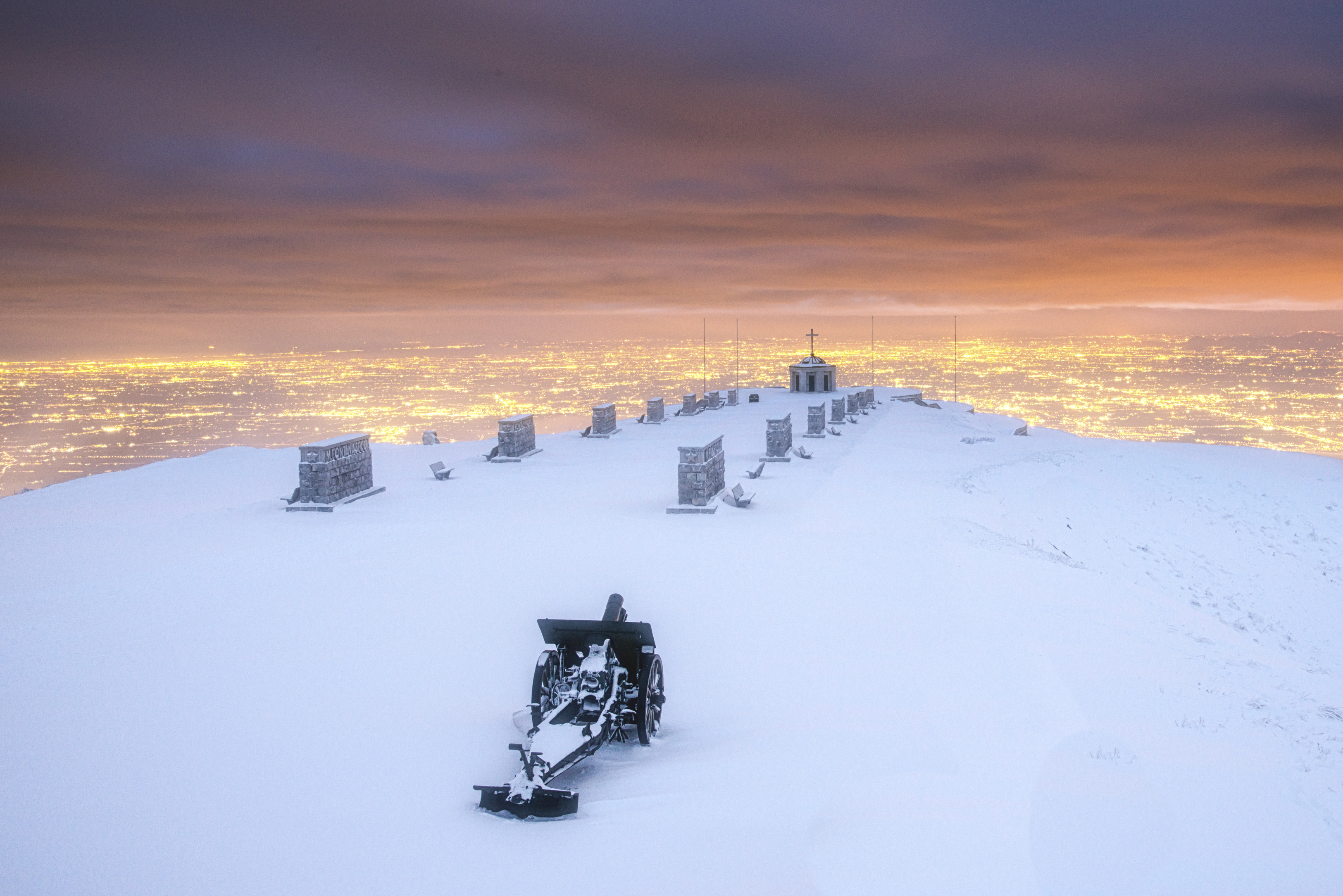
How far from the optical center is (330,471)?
15195 mm

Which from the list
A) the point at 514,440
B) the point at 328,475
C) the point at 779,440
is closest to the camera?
the point at 328,475

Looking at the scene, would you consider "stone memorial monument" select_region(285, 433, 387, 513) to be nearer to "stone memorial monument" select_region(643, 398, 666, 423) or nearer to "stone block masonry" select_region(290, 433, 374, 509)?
"stone block masonry" select_region(290, 433, 374, 509)

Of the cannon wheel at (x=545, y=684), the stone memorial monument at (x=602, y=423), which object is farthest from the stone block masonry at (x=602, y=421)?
the cannon wheel at (x=545, y=684)

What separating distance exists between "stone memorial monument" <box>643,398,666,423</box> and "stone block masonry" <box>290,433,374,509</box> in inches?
699

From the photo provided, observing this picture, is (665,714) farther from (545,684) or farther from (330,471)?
(330,471)

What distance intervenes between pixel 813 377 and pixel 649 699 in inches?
1876

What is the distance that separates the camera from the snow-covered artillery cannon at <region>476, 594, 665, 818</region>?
4.69 metres

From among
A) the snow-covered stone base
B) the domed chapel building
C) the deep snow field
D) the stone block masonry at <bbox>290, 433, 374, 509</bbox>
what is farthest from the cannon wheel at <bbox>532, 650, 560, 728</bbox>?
the domed chapel building

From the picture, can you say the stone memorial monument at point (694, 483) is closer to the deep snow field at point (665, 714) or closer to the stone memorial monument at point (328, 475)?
the deep snow field at point (665, 714)

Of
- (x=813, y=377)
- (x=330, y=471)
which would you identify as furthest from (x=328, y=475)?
(x=813, y=377)

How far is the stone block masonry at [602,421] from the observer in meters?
28.1

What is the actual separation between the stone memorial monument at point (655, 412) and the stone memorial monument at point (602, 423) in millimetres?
4286

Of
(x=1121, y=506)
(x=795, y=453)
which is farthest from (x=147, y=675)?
(x=1121, y=506)

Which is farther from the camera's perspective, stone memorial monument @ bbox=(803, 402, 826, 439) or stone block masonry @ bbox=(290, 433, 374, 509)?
stone memorial monument @ bbox=(803, 402, 826, 439)
